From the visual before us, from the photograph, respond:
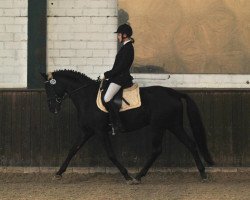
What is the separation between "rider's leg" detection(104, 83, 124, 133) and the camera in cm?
888

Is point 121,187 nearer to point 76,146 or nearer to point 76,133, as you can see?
point 76,146

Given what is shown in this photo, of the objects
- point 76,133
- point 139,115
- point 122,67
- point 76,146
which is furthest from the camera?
point 76,133

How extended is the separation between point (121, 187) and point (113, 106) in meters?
1.33

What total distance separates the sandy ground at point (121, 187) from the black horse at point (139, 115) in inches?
14.9

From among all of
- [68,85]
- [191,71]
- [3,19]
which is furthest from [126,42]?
[3,19]

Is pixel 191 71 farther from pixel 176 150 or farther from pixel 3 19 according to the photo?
pixel 3 19

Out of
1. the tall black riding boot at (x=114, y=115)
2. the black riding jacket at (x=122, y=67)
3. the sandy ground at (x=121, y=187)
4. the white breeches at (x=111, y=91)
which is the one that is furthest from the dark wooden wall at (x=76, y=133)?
the black riding jacket at (x=122, y=67)

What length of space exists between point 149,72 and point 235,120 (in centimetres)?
193

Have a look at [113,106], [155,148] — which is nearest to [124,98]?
[113,106]

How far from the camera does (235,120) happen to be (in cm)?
1038

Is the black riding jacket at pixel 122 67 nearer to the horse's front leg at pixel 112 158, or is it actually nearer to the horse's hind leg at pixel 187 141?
the horse's front leg at pixel 112 158

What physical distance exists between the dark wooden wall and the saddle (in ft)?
4.74

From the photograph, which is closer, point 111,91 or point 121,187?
point 121,187

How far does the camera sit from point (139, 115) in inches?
359
